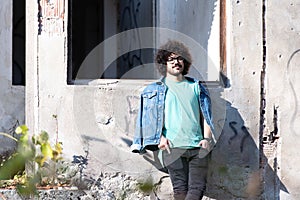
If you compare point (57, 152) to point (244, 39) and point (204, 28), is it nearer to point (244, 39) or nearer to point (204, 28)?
point (244, 39)

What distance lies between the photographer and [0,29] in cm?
611

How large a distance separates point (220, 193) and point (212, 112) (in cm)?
76

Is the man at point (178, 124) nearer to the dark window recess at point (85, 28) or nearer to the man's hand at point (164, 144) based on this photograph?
the man's hand at point (164, 144)

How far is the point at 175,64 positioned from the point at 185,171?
909mm

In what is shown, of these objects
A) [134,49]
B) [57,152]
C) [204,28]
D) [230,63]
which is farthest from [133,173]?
[57,152]

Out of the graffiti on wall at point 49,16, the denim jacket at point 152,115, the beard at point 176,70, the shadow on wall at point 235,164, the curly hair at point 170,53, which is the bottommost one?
the shadow on wall at point 235,164

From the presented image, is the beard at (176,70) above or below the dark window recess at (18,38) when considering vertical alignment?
below

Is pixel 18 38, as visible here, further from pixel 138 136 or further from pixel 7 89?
pixel 138 136

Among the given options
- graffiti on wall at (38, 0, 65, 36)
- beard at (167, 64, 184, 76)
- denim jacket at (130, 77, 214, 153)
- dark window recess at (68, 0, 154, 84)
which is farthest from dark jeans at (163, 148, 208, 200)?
dark window recess at (68, 0, 154, 84)

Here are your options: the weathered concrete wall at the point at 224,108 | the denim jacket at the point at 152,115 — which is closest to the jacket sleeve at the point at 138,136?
the denim jacket at the point at 152,115

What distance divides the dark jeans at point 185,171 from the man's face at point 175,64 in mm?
669

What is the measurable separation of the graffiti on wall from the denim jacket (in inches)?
38.9

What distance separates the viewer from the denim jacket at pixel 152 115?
496cm

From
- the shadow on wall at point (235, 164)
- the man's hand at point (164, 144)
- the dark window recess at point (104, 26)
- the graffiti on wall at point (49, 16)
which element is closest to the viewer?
the man's hand at point (164, 144)
